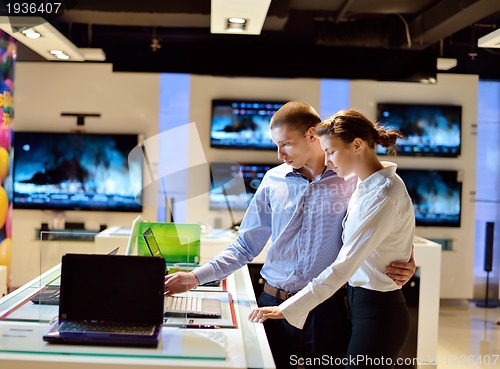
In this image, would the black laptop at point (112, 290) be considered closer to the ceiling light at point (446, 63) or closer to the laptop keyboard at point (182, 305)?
the laptop keyboard at point (182, 305)

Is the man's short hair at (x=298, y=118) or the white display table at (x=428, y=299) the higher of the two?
the man's short hair at (x=298, y=118)

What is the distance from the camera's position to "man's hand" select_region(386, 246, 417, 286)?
2.09 meters

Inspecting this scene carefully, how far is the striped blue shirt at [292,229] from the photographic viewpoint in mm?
2410

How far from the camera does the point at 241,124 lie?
21.2 ft

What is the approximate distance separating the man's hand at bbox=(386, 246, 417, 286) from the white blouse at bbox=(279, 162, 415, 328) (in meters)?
0.02

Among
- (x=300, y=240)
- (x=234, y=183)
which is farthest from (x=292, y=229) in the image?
(x=234, y=183)

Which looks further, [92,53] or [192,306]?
[92,53]

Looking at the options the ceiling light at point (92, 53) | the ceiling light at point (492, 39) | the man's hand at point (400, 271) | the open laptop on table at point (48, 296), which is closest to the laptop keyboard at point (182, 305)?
the open laptop on table at point (48, 296)

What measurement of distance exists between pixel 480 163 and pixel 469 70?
1035 millimetres

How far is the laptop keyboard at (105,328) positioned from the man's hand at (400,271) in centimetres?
82

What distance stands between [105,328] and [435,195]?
5296 millimetres

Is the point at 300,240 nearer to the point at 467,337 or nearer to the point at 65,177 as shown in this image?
the point at 467,337

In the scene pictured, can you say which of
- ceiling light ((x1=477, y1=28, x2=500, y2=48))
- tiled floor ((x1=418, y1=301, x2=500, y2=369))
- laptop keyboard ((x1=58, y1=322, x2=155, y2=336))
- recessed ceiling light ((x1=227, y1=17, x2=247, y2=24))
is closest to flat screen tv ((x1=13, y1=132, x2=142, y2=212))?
recessed ceiling light ((x1=227, y1=17, x2=247, y2=24))

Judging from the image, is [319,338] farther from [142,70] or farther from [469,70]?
[469,70]
